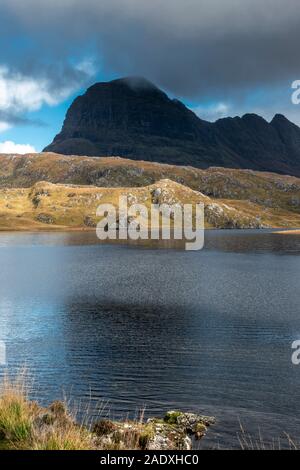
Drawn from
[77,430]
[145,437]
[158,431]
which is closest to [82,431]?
[77,430]

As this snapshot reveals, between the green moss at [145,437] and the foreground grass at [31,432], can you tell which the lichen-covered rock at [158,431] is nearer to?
the green moss at [145,437]

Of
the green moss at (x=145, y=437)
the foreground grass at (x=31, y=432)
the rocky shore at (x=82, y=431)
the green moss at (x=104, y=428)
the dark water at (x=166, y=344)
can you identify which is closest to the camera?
the foreground grass at (x=31, y=432)

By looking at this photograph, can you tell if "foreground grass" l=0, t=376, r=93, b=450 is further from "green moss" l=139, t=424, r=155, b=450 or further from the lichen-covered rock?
"green moss" l=139, t=424, r=155, b=450

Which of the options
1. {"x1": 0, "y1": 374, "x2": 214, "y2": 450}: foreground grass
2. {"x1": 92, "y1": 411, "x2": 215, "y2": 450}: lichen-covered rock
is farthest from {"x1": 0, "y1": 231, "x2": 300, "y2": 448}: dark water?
{"x1": 0, "y1": 374, "x2": 214, "y2": 450}: foreground grass

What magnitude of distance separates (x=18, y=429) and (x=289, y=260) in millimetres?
139444

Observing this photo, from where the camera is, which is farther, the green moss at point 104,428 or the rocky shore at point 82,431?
the green moss at point 104,428

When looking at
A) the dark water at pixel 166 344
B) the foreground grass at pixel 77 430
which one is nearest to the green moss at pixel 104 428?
the foreground grass at pixel 77 430

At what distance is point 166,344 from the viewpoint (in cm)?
5134

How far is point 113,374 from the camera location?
135 ft

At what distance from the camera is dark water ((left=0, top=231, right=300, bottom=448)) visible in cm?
3431

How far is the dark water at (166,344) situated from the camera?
113 ft

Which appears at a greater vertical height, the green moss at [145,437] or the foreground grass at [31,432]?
the foreground grass at [31,432]

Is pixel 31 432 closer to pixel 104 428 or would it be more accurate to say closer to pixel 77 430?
pixel 77 430

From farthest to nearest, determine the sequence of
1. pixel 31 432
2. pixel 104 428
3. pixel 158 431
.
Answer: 1. pixel 158 431
2. pixel 104 428
3. pixel 31 432
